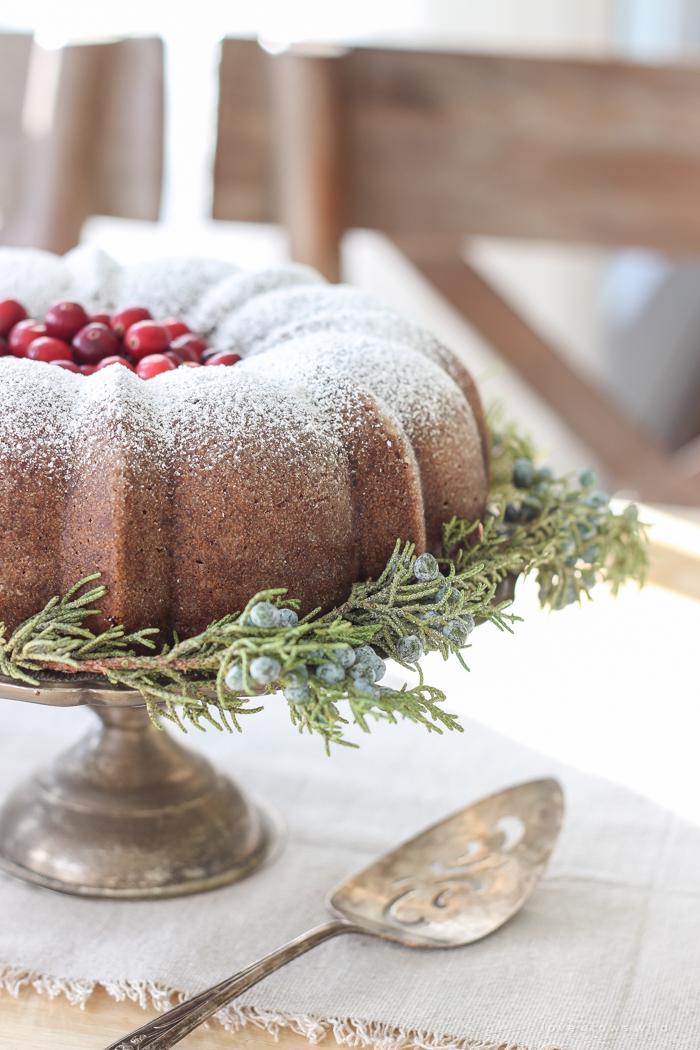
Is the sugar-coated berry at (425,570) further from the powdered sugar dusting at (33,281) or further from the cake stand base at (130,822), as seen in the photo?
the powdered sugar dusting at (33,281)

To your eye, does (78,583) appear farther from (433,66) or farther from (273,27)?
(273,27)

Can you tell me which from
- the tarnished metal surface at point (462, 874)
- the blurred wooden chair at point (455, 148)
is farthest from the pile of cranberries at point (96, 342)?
the blurred wooden chair at point (455, 148)

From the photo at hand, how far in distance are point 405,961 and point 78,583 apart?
1.00ft

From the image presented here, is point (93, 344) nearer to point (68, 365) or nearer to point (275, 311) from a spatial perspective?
point (68, 365)

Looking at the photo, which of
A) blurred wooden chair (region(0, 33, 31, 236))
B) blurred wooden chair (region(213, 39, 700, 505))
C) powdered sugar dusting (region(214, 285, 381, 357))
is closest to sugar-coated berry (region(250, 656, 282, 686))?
powdered sugar dusting (region(214, 285, 381, 357))

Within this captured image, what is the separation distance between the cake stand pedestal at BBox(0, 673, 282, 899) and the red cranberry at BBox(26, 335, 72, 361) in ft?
0.79

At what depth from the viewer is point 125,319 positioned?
793 millimetres

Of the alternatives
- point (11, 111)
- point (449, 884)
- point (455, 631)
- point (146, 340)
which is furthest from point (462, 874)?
point (11, 111)

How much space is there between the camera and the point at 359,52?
167cm

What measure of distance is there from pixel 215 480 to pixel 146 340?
7.1 inches

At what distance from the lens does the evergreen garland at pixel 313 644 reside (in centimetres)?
54

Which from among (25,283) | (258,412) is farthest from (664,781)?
(25,283)

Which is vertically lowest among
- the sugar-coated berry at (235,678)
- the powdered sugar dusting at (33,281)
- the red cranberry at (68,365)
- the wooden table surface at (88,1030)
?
the wooden table surface at (88,1030)

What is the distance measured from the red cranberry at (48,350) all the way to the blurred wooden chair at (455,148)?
97cm
